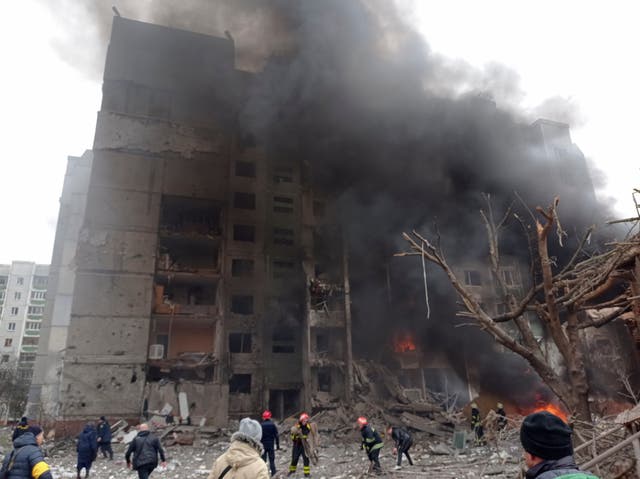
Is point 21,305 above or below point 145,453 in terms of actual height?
A: above

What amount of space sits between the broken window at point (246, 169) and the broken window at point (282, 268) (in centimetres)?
576

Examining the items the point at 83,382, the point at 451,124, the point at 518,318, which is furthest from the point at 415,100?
the point at 83,382

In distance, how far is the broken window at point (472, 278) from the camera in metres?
26.4

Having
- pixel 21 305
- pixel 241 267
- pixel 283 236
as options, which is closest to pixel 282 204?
pixel 283 236

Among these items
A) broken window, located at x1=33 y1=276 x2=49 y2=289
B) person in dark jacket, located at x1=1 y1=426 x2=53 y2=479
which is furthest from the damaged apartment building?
broken window, located at x1=33 y1=276 x2=49 y2=289

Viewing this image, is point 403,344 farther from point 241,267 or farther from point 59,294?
point 59,294

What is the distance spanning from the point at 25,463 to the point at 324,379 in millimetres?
19007

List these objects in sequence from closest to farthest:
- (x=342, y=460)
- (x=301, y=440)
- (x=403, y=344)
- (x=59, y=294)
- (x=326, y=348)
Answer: (x=301, y=440)
(x=342, y=460)
(x=326, y=348)
(x=403, y=344)
(x=59, y=294)

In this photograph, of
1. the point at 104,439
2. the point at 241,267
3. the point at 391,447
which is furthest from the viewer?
the point at 241,267

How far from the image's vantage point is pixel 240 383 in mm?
21578

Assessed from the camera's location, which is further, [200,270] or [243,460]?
[200,270]

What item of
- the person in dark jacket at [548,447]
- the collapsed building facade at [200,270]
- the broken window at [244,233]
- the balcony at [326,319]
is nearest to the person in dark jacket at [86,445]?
the collapsed building facade at [200,270]

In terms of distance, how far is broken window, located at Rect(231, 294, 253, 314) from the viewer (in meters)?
23.1

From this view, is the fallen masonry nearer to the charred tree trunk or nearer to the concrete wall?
the charred tree trunk
